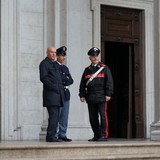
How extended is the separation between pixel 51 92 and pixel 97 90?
100 cm

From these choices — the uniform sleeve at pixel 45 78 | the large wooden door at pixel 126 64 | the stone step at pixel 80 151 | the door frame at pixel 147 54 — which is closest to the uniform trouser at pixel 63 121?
the uniform sleeve at pixel 45 78

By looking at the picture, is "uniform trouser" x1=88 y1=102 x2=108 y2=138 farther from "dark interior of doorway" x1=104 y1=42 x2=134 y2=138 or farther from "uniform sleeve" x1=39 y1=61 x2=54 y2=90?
"dark interior of doorway" x1=104 y1=42 x2=134 y2=138

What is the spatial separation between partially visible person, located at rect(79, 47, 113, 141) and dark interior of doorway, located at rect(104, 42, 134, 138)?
427cm

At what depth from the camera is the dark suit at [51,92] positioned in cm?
1198

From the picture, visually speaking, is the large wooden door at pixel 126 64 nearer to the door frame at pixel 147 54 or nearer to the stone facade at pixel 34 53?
the door frame at pixel 147 54

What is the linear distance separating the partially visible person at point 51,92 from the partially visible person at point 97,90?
67 centimetres

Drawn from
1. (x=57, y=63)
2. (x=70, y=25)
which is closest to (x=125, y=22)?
(x=70, y=25)

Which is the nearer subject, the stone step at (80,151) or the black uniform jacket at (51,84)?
the stone step at (80,151)

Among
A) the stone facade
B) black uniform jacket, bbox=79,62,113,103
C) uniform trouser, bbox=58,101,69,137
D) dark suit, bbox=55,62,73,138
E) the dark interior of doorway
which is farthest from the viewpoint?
the dark interior of doorway

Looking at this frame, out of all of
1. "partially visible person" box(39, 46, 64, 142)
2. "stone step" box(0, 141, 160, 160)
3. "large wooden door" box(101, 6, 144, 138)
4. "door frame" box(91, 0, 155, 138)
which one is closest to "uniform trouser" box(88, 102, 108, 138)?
"partially visible person" box(39, 46, 64, 142)

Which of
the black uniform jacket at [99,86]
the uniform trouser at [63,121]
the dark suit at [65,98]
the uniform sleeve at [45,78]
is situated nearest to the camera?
the uniform sleeve at [45,78]

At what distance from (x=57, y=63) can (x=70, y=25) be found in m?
2.54

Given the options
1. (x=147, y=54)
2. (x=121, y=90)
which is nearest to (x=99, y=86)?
(x=147, y=54)

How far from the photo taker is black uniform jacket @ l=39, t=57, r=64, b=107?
472 inches
